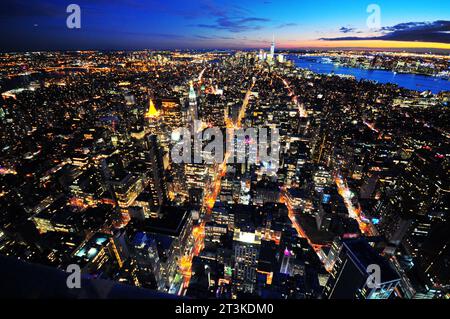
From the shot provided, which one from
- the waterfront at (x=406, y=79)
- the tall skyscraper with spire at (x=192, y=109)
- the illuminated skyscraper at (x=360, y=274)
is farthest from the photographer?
the waterfront at (x=406, y=79)

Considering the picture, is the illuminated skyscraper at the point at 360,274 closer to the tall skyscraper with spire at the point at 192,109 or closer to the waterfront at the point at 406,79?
the tall skyscraper with spire at the point at 192,109

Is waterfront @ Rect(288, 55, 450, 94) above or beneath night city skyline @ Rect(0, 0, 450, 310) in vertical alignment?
above

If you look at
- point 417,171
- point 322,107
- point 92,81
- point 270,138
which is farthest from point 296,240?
point 92,81

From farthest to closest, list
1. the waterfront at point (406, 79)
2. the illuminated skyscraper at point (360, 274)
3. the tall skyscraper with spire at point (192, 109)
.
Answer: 1. the waterfront at point (406, 79)
2. the tall skyscraper with spire at point (192, 109)
3. the illuminated skyscraper at point (360, 274)

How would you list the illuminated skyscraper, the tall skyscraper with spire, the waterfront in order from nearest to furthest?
the illuminated skyscraper < the tall skyscraper with spire < the waterfront

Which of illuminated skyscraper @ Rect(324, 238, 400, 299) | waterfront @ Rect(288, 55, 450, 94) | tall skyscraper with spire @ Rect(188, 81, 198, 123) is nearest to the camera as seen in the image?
illuminated skyscraper @ Rect(324, 238, 400, 299)

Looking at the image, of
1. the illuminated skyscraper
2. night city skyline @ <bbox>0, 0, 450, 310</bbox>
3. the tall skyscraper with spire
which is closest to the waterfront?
night city skyline @ <bbox>0, 0, 450, 310</bbox>

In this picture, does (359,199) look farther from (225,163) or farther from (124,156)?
(124,156)

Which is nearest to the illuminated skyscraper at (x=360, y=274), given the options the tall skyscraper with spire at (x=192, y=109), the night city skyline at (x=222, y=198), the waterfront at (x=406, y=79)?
the night city skyline at (x=222, y=198)

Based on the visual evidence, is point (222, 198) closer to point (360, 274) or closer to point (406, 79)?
point (360, 274)

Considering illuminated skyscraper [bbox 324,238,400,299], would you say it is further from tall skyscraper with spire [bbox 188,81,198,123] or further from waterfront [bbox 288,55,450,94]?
waterfront [bbox 288,55,450,94]
